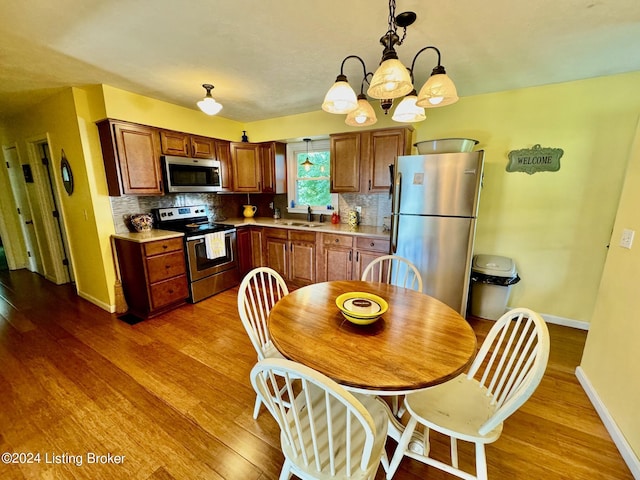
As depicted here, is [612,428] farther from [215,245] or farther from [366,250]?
[215,245]

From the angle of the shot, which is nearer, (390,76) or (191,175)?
(390,76)

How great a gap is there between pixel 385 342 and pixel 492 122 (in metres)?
2.80

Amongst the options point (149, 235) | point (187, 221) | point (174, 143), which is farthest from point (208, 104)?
point (187, 221)

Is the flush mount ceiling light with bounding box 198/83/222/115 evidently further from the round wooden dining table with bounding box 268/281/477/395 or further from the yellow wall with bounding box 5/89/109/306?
the round wooden dining table with bounding box 268/281/477/395

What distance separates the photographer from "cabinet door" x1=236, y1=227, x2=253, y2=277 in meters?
3.77

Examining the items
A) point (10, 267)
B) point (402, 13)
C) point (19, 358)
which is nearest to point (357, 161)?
point (402, 13)

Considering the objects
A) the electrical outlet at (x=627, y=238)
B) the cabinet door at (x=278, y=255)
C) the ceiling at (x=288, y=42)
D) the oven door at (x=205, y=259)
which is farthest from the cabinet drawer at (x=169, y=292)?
the electrical outlet at (x=627, y=238)

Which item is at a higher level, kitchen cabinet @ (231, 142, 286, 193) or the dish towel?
kitchen cabinet @ (231, 142, 286, 193)

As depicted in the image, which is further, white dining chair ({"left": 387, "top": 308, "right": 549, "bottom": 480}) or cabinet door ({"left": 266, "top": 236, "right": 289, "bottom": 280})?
cabinet door ({"left": 266, "top": 236, "right": 289, "bottom": 280})

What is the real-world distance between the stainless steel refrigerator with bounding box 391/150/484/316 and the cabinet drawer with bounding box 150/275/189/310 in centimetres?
248

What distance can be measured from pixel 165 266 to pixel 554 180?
4179mm

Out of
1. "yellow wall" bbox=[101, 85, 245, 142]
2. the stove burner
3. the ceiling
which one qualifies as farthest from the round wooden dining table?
"yellow wall" bbox=[101, 85, 245, 142]

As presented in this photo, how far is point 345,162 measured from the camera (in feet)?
10.8

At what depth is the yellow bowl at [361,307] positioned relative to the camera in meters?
1.26
